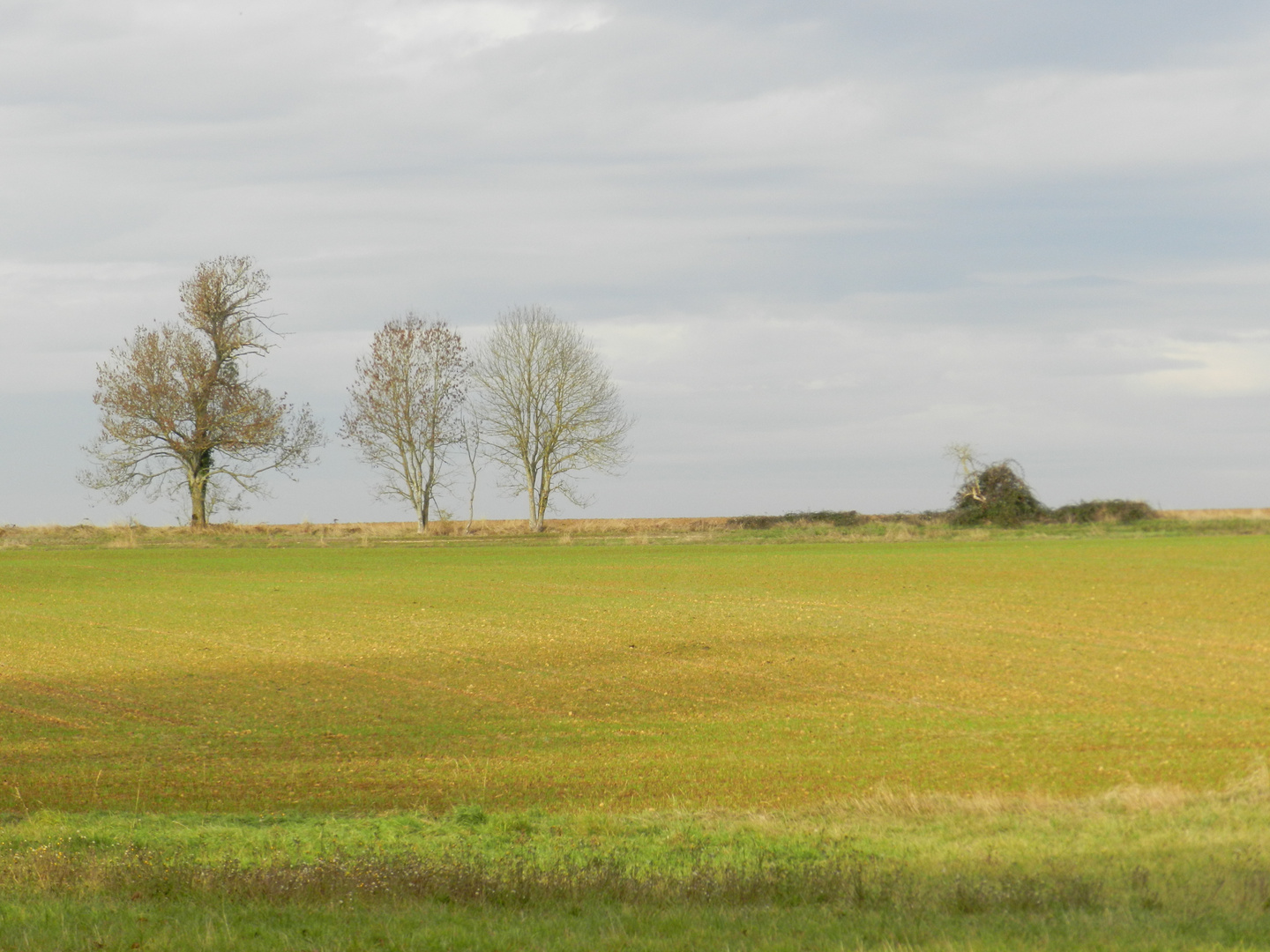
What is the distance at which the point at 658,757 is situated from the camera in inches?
602

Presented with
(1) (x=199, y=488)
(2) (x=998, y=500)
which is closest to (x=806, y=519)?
(2) (x=998, y=500)

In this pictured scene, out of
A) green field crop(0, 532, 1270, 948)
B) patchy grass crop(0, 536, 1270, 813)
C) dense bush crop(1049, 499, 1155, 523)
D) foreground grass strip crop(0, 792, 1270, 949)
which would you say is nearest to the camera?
foreground grass strip crop(0, 792, 1270, 949)

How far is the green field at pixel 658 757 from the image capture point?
7.62 metres

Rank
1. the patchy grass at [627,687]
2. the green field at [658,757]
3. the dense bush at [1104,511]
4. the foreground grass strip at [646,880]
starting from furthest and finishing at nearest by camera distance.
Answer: the dense bush at [1104,511]
the patchy grass at [627,687]
the green field at [658,757]
the foreground grass strip at [646,880]

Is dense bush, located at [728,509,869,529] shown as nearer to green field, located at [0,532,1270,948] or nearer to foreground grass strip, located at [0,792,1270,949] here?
green field, located at [0,532,1270,948]

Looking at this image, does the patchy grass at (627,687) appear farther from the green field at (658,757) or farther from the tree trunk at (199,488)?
the tree trunk at (199,488)

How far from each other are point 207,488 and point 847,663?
5365 centimetres

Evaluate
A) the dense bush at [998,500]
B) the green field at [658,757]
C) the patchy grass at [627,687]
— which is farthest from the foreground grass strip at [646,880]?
the dense bush at [998,500]

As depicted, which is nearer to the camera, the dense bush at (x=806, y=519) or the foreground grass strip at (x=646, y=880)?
the foreground grass strip at (x=646, y=880)

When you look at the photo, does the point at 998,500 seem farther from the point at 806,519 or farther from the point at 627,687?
the point at 627,687

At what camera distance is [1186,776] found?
14492 millimetres

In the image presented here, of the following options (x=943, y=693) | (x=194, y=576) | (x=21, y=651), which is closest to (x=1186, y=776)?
(x=943, y=693)

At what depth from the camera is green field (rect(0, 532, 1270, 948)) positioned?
7.62 m

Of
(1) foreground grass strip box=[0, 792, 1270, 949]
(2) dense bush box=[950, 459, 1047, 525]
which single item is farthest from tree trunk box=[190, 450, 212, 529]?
(1) foreground grass strip box=[0, 792, 1270, 949]
